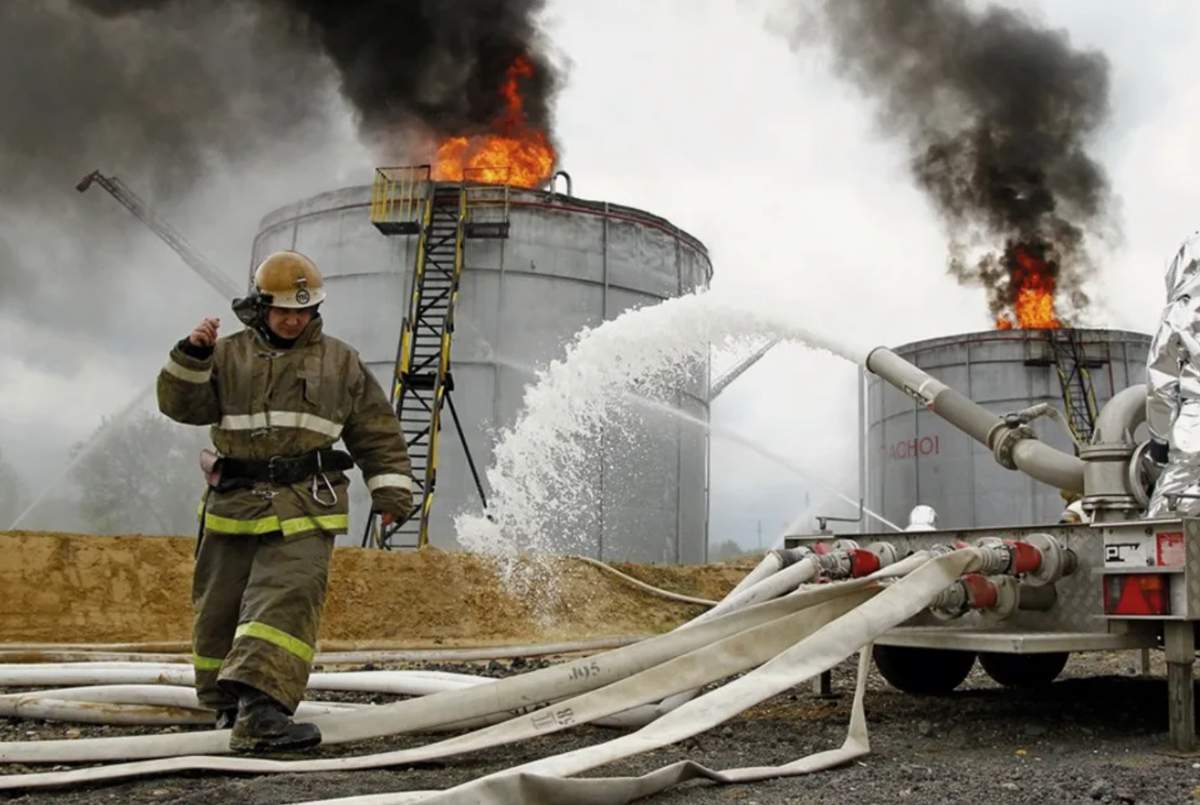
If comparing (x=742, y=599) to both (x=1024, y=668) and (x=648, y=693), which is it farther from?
(x=1024, y=668)

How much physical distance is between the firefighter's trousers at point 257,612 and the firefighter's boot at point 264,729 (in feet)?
0.17

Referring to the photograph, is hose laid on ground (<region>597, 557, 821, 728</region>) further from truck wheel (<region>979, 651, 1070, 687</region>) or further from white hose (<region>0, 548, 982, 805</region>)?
truck wheel (<region>979, 651, 1070, 687</region>)

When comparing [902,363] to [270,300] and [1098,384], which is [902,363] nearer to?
[270,300]

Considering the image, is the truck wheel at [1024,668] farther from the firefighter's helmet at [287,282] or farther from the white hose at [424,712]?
the firefighter's helmet at [287,282]

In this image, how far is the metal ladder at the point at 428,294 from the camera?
14781mm

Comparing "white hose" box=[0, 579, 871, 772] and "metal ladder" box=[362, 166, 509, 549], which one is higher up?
"metal ladder" box=[362, 166, 509, 549]

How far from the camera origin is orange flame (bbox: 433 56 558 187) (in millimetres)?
18797

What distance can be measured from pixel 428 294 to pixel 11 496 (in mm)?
15935

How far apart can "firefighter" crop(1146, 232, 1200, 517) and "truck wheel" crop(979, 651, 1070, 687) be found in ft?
5.32

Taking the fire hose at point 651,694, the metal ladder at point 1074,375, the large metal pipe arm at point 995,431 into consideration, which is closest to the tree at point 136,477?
the metal ladder at point 1074,375

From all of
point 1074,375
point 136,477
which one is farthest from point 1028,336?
point 136,477

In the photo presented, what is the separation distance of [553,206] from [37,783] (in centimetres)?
1352

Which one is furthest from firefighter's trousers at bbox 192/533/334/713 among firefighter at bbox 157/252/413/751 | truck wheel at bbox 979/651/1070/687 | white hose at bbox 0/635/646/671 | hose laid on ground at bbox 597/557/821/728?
truck wheel at bbox 979/651/1070/687

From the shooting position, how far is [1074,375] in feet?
58.3
